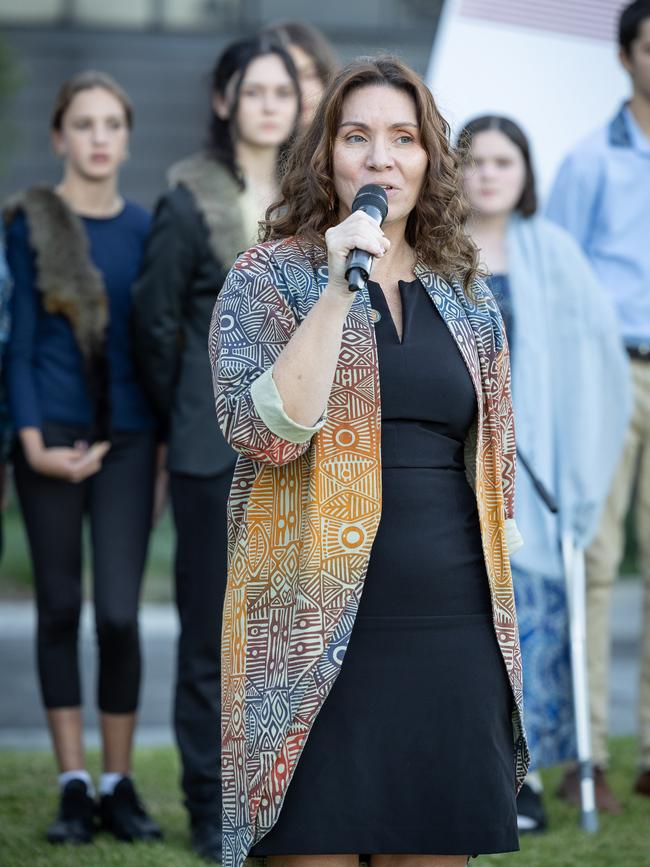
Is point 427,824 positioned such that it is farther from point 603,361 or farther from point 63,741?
point 603,361

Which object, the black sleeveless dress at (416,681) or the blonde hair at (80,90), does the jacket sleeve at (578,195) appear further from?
the black sleeveless dress at (416,681)

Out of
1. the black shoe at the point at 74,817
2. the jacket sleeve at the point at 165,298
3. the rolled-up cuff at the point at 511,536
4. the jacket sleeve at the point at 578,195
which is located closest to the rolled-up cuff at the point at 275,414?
the rolled-up cuff at the point at 511,536

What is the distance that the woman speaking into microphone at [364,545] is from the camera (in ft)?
8.54

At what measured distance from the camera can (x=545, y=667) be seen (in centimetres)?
507

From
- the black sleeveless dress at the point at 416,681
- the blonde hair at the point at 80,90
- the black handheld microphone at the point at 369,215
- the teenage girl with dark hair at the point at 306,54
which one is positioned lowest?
the black sleeveless dress at the point at 416,681

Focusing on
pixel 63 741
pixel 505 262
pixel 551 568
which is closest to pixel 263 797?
pixel 63 741

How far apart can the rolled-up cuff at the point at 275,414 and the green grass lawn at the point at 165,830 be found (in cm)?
215

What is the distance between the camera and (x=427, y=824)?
266cm

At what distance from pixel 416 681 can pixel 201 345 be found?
2119 millimetres

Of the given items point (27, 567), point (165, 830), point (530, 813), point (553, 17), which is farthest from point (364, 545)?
point (27, 567)

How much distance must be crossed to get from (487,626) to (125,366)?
7.47ft

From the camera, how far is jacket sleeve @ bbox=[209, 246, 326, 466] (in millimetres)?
2537

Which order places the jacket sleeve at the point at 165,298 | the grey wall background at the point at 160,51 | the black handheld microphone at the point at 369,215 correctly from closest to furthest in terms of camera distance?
the black handheld microphone at the point at 369,215 < the jacket sleeve at the point at 165,298 < the grey wall background at the point at 160,51

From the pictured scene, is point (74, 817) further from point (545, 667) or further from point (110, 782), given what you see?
point (545, 667)
